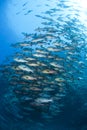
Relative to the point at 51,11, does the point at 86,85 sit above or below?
below

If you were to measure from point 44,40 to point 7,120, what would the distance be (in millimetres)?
10639

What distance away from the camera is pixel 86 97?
21.0 m

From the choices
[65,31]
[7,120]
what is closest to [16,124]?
[7,120]

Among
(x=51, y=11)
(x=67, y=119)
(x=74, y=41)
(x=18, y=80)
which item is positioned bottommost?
(x=67, y=119)

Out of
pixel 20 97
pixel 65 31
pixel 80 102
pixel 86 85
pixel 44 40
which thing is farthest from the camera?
pixel 86 85

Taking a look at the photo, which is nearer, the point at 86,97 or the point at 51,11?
the point at 51,11

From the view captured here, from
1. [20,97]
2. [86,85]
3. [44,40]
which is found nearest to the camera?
[44,40]

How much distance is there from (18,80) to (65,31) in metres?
3.28

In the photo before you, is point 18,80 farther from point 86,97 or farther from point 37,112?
point 86,97

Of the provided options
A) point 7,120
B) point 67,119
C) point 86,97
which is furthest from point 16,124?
point 86,97

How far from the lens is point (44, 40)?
1223cm

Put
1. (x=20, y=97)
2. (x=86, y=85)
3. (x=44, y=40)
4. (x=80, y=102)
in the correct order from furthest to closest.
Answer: (x=86, y=85) → (x=80, y=102) → (x=20, y=97) → (x=44, y=40)

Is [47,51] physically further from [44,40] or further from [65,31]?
[65,31]

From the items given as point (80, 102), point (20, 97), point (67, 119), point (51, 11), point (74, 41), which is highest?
point (51, 11)
